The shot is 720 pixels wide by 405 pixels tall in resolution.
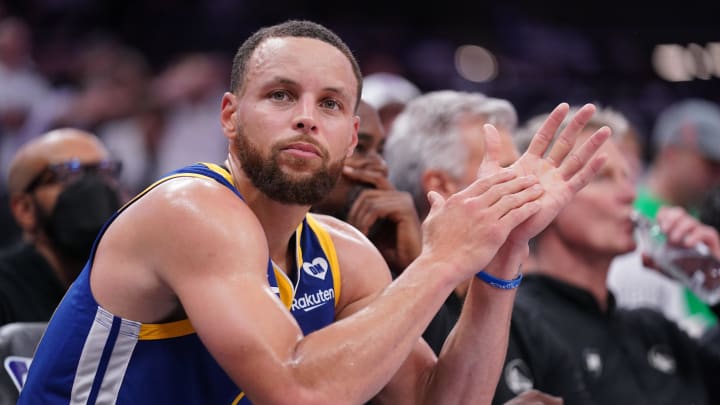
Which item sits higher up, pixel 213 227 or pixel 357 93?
pixel 357 93

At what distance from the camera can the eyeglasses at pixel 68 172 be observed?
3883 mm

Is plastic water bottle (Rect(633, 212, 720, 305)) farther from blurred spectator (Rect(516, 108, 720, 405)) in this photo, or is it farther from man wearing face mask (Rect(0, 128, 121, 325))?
man wearing face mask (Rect(0, 128, 121, 325))

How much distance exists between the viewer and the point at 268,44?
2346 millimetres

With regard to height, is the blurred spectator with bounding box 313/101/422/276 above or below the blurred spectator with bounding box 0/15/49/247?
above

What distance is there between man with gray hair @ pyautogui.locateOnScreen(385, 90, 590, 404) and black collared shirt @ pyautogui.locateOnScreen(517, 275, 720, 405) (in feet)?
1.17

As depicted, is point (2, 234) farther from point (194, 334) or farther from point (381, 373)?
point (381, 373)

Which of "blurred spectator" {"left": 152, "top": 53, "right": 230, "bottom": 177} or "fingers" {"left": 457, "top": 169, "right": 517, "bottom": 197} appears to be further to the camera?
"blurred spectator" {"left": 152, "top": 53, "right": 230, "bottom": 177}

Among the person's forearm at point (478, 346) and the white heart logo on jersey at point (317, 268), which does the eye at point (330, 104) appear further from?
the person's forearm at point (478, 346)

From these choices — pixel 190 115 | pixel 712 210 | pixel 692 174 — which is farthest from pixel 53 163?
pixel 692 174

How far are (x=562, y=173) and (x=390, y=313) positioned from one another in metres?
0.67

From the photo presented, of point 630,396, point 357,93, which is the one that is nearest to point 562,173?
point 357,93

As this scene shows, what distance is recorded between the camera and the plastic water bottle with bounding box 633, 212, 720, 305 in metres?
3.86

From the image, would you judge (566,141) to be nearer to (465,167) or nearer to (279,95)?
(279,95)

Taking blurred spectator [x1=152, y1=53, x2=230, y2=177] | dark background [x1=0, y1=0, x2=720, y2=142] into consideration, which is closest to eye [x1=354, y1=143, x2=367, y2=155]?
blurred spectator [x1=152, y1=53, x2=230, y2=177]
